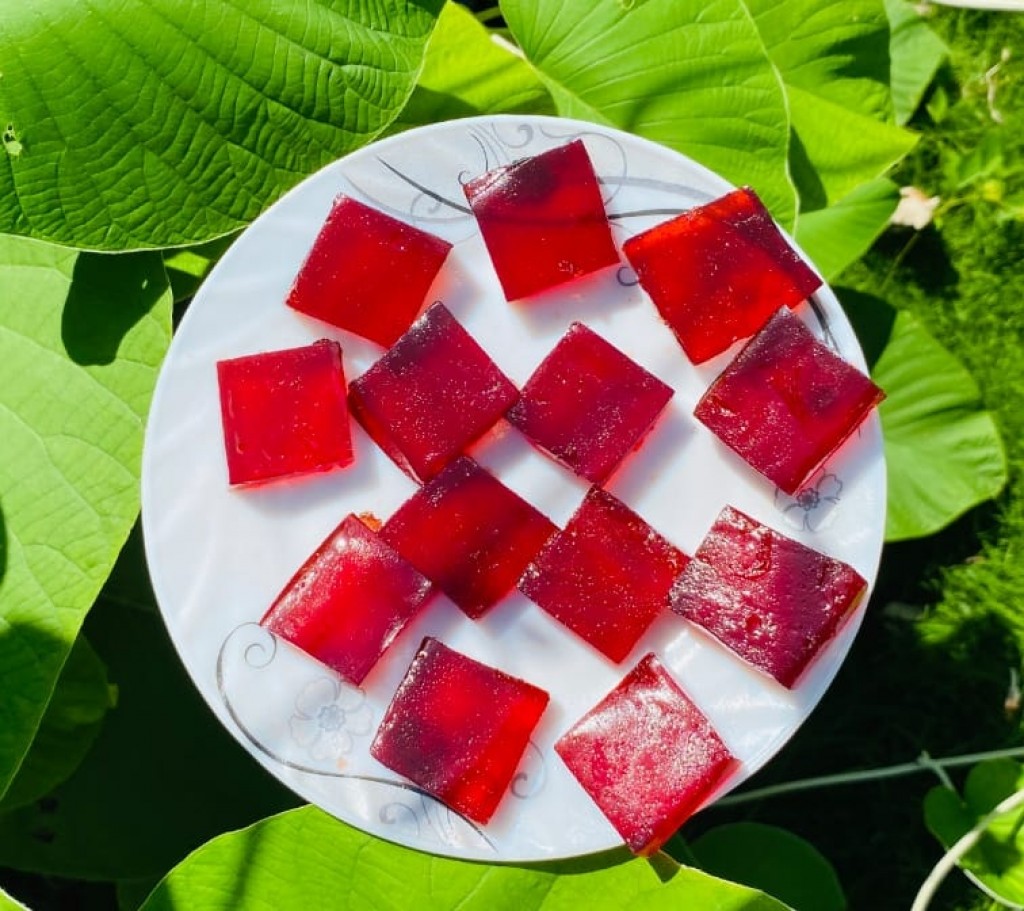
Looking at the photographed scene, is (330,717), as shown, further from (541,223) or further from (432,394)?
(541,223)

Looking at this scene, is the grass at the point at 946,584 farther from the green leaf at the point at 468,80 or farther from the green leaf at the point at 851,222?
the green leaf at the point at 468,80

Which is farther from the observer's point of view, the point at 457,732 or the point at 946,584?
the point at 946,584

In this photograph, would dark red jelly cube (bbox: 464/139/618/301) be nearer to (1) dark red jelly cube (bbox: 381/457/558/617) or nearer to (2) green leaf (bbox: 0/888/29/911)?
(1) dark red jelly cube (bbox: 381/457/558/617)

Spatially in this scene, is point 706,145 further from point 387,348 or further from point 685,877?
point 685,877

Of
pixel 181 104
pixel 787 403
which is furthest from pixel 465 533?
pixel 181 104

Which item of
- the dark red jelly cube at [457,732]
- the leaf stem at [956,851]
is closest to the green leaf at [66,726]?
the dark red jelly cube at [457,732]

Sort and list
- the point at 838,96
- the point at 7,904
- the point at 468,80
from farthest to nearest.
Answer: the point at 838,96 < the point at 468,80 < the point at 7,904
